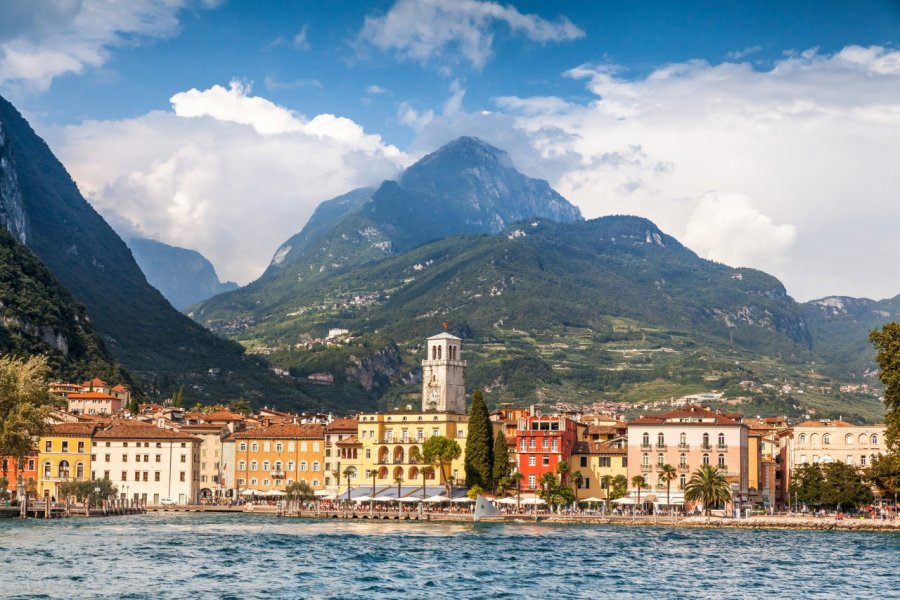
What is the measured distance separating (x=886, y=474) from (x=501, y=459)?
36080 mm

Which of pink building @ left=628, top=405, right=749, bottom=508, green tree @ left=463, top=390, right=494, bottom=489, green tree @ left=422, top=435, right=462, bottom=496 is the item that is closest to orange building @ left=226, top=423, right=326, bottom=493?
green tree @ left=422, top=435, right=462, bottom=496

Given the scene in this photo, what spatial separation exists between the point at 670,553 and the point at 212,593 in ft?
114

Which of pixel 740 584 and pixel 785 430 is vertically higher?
pixel 785 430

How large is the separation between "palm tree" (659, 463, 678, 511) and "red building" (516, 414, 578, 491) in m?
10.2

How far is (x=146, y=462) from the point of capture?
142625mm

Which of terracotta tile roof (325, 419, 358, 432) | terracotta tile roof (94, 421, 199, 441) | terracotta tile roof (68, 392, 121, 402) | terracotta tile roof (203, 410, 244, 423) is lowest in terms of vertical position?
terracotta tile roof (94, 421, 199, 441)

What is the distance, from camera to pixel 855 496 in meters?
130

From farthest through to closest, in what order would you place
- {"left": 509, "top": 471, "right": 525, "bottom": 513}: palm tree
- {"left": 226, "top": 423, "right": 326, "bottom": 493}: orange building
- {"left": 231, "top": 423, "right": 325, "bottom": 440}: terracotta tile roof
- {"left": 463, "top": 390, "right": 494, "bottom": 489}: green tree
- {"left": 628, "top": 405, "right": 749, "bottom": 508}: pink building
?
{"left": 231, "top": 423, "right": 325, "bottom": 440}: terracotta tile roof, {"left": 226, "top": 423, "right": 326, "bottom": 493}: orange building, {"left": 463, "top": 390, "right": 494, "bottom": 489}: green tree, {"left": 628, "top": 405, "right": 749, "bottom": 508}: pink building, {"left": 509, "top": 471, "right": 525, "bottom": 513}: palm tree

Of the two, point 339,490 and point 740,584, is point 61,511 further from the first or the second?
point 740,584

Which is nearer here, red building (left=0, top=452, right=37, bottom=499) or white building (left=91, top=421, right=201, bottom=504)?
red building (left=0, top=452, right=37, bottom=499)

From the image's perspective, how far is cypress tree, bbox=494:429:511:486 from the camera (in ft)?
438

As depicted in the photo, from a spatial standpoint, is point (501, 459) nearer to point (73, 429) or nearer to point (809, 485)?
point (809, 485)

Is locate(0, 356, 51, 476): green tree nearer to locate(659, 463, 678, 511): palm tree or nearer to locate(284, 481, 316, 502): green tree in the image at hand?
locate(284, 481, 316, 502): green tree

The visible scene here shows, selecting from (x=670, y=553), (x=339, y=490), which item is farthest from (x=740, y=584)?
(x=339, y=490)
